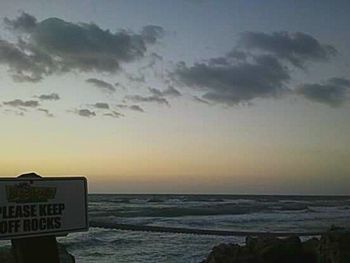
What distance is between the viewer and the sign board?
671 cm

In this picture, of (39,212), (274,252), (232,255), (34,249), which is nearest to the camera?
(39,212)

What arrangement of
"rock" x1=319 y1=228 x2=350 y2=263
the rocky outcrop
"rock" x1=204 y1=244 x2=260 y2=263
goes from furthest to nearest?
"rock" x1=204 y1=244 x2=260 y2=263, the rocky outcrop, "rock" x1=319 y1=228 x2=350 y2=263

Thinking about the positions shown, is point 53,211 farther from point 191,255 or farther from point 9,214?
point 191,255

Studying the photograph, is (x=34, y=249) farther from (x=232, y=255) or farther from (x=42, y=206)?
(x=232, y=255)

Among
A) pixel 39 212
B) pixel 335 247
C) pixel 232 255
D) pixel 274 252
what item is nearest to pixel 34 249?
pixel 39 212

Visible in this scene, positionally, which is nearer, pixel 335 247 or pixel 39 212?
pixel 39 212

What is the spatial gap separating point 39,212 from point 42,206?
0.26 feet

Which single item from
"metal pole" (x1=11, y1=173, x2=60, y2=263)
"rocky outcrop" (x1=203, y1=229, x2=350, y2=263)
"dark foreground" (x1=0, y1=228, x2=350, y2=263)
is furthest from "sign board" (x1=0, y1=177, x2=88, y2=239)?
"rocky outcrop" (x1=203, y1=229, x2=350, y2=263)

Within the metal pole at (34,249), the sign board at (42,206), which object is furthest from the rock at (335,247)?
the metal pole at (34,249)

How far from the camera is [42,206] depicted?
701 centimetres

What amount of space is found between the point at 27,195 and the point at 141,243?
36394 millimetres

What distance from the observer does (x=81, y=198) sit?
7.43 meters

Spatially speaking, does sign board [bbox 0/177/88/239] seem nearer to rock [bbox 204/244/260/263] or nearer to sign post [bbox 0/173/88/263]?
sign post [bbox 0/173/88/263]

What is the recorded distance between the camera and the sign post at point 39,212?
6727 mm
